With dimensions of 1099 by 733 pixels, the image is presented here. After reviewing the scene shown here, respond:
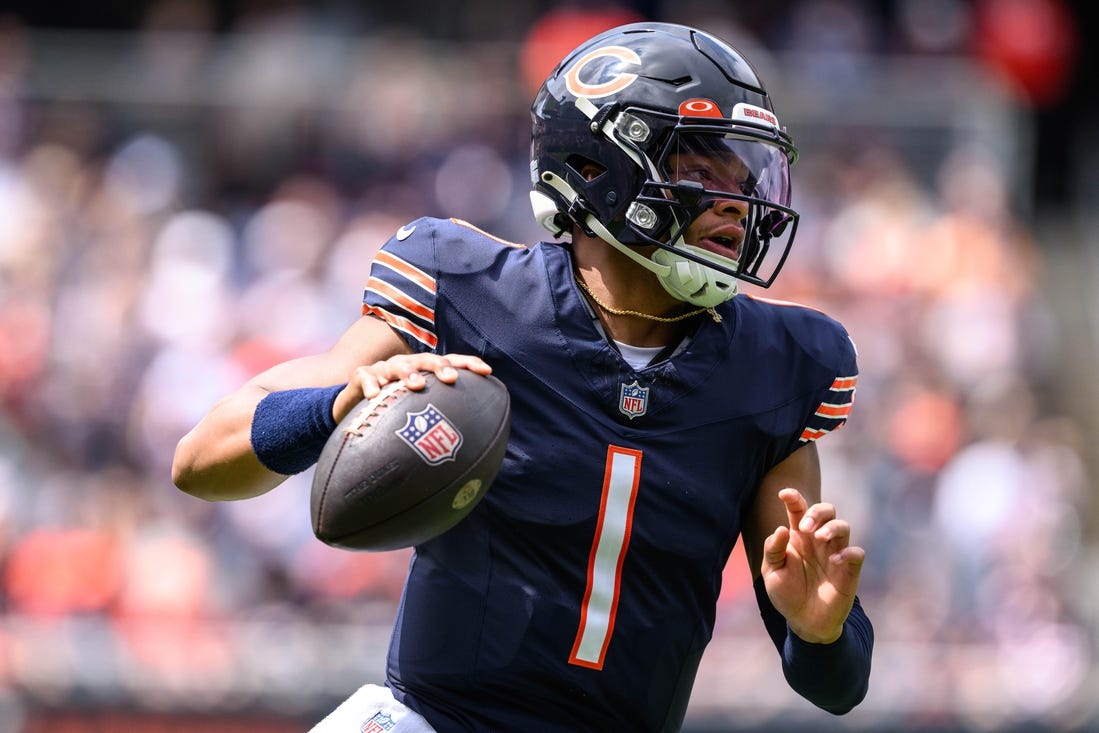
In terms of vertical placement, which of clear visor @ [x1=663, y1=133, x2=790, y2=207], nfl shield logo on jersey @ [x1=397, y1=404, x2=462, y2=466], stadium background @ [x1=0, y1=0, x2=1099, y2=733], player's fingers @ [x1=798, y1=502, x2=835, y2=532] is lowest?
stadium background @ [x1=0, y1=0, x2=1099, y2=733]

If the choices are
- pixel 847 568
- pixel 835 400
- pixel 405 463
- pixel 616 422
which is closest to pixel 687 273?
pixel 616 422

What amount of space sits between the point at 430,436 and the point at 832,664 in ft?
3.17

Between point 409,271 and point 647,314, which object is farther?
point 647,314

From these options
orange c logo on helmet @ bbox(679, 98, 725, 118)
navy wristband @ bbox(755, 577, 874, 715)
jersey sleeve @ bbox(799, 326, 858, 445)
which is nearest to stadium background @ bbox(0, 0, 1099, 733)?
navy wristband @ bbox(755, 577, 874, 715)

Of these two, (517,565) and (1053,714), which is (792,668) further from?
(1053,714)

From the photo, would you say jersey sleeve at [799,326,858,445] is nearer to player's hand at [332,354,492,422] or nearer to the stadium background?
player's hand at [332,354,492,422]

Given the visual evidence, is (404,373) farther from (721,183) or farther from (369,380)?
(721,183)

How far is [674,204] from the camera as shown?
126 inches

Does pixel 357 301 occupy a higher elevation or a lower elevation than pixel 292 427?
lower

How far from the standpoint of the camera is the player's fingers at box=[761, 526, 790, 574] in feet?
9.82

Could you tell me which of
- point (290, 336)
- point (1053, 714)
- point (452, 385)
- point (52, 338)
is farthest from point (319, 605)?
point (452, 385)

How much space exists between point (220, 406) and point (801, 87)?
23.8ft

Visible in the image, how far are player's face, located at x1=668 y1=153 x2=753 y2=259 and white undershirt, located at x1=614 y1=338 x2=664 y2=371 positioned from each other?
0.24m

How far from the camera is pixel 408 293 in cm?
318
